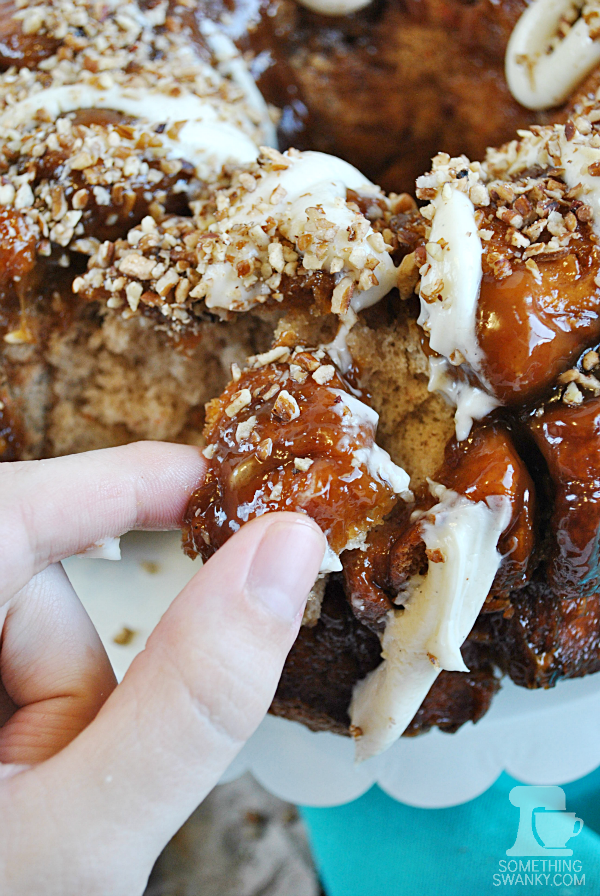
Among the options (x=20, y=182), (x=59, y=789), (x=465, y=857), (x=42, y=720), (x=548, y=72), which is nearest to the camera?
(x=59, y=789)

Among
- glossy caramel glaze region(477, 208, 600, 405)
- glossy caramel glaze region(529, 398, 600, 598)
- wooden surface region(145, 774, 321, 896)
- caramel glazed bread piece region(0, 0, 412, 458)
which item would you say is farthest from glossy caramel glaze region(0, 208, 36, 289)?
wooden surface region(145, 774, 321, 896)

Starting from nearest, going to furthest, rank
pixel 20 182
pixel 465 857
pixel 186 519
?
1. pixel 186 519
2. pixel 20 182
3. pixel 465 857

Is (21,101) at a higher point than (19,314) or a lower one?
higher

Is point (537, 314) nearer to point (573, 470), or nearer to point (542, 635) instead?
point (573, 470)

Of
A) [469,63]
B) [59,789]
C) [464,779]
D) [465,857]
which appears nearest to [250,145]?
[469,63]

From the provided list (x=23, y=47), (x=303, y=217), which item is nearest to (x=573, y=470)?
(x=303, y=217)

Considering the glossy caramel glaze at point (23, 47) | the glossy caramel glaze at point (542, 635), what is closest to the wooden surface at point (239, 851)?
the glossy caramel glaze at point (542, 635)

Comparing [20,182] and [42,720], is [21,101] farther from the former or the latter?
[42,720]
